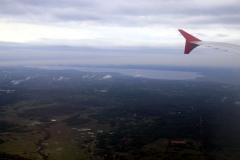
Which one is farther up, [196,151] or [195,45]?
[195,45]

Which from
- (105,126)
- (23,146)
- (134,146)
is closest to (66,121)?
(105,126)

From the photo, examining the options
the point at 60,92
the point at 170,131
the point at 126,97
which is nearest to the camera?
the point at 170,131

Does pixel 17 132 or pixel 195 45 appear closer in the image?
pixel 195 45

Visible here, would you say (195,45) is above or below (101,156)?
above

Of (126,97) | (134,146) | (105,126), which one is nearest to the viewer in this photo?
(134,146)

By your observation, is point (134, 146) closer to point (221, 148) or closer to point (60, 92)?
point (221, 148)

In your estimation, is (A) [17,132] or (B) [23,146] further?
(A) [17,132]

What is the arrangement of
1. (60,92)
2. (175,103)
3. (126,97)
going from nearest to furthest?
(175,103), (126,97), (60,92)

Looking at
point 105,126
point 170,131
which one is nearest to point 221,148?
point 170,131

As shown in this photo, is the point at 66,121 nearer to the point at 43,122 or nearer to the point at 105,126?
the point at 43,122
